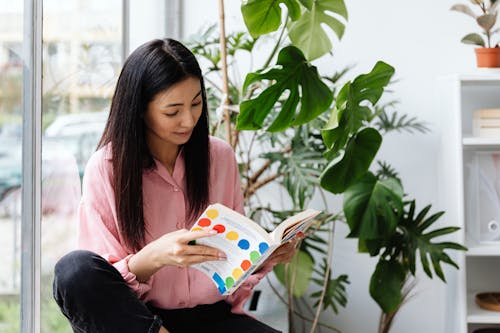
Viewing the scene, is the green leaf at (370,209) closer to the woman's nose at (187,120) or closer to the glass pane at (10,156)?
the woman's nose at (187,120)

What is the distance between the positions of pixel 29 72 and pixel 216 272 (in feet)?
2.07

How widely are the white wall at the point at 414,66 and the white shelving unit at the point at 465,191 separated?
0.24 ft

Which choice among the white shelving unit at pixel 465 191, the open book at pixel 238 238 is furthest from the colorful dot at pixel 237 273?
the white shelving unit at pixel 465 191

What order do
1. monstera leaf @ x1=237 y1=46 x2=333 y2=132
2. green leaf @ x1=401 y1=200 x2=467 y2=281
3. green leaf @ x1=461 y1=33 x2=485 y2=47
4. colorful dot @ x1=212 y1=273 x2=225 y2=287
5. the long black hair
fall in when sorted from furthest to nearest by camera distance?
green leaf @ x1=461 y1=33 x2=485 y2=47, green leaf @ x1=401 y1=200 x2=467 y2=281, monstera leaf @ x1=237 y1=46 x2=333 y2=132, the long black hair, colorful dot @ x1=212 y1=273 x2=225 y2=287

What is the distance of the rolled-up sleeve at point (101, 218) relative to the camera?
165 cm

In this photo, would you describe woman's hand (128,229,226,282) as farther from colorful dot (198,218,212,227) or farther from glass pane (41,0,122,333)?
glass pane (41,0,122,333)

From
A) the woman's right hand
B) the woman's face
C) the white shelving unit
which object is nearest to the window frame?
the woman's face

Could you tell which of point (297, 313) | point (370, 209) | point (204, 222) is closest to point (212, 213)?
point (204, 222)

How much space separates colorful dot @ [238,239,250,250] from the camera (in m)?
1.48

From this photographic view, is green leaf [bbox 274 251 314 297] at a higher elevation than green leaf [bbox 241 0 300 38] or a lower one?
lower

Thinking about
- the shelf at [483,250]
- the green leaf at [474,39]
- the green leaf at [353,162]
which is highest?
the green leaf at [474,39]

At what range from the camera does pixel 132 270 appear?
5.22ft

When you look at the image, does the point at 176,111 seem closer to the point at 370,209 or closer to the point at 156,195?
the point at 156,195

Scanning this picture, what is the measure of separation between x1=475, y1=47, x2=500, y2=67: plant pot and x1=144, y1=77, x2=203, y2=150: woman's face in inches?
49.7
